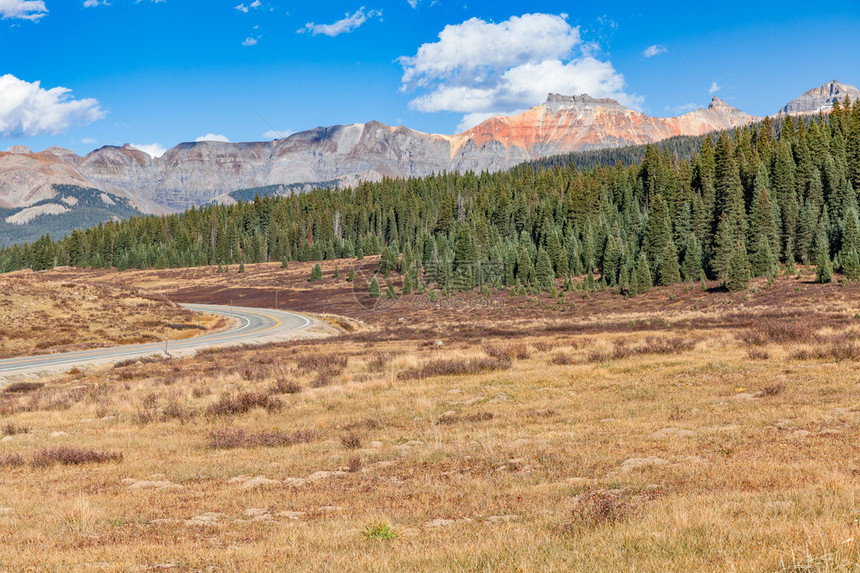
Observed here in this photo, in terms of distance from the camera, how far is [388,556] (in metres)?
6.28

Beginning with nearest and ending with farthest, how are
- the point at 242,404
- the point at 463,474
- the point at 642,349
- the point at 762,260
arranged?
the point at 463,474 → the point at 242,404 → the point at 642,349 → the point at 762,260

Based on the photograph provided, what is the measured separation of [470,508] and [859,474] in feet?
18.5

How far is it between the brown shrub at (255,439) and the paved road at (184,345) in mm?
19275

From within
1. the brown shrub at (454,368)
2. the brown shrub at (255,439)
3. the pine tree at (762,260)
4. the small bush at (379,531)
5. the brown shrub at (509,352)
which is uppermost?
the pine tree at (762,260)

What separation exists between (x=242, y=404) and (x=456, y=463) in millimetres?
10737

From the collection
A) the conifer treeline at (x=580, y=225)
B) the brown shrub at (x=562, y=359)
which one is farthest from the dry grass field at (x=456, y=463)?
the conifer treeline at (x=580, y=225)

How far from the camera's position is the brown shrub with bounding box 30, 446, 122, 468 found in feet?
43.3

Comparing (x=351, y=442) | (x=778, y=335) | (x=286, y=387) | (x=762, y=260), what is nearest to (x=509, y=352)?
(x=286, y=387)

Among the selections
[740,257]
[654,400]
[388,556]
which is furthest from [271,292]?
[388,556]

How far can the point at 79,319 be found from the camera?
51688 millimetres

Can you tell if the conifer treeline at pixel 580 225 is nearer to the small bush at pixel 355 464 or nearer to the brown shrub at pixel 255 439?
the brown shrub at pixel 255 439

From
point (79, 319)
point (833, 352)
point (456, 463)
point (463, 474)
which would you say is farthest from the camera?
point (79, 319)

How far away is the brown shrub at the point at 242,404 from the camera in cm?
1933

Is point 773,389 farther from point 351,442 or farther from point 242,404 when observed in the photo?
point 242,404
